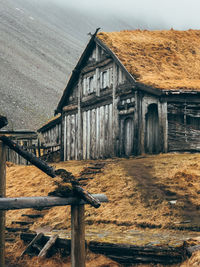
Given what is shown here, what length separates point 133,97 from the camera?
18.9 m

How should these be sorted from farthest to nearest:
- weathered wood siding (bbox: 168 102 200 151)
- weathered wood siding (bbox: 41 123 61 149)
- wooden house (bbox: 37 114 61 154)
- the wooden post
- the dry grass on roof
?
weathered wood siding (bbox: 41 123 61 149) → wooden house (bbox: 37 114 61 154) → the dry grass on roof → weathered wood siding (bbox: 168 102 200 151) → the wooden post

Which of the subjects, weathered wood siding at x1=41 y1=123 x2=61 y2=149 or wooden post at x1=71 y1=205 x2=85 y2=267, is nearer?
wooden post at x1=71 y1=205 x2=85 y2=267

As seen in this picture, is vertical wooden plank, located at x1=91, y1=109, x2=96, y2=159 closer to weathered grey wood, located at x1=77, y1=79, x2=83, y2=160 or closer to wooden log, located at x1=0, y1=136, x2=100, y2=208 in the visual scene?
weathered grey wood, located at x1=77, y1=79, x2=83, y2=160

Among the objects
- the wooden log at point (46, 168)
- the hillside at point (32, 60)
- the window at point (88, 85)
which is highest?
the hillside at point (32, 60)

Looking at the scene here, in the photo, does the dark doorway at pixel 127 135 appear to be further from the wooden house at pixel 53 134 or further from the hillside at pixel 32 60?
the hillside at pixel 32 60

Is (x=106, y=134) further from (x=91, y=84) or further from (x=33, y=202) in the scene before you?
(x=33, y=202)

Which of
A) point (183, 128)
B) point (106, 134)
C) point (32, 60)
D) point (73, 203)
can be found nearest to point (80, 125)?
point (106, 134)

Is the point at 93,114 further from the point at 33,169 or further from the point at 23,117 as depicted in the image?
the point at 23,117

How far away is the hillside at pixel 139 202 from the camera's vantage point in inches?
408

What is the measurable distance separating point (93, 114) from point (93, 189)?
322 inches

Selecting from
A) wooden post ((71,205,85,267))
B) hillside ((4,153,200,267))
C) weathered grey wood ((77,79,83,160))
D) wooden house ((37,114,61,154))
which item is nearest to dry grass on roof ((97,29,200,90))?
weathered grey wood ((77,79,83,160))

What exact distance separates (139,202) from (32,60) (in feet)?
252

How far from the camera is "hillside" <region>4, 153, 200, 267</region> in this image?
1038 centimetres

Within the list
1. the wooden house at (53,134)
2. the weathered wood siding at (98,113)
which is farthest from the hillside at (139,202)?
the wooden house at (53,134)
